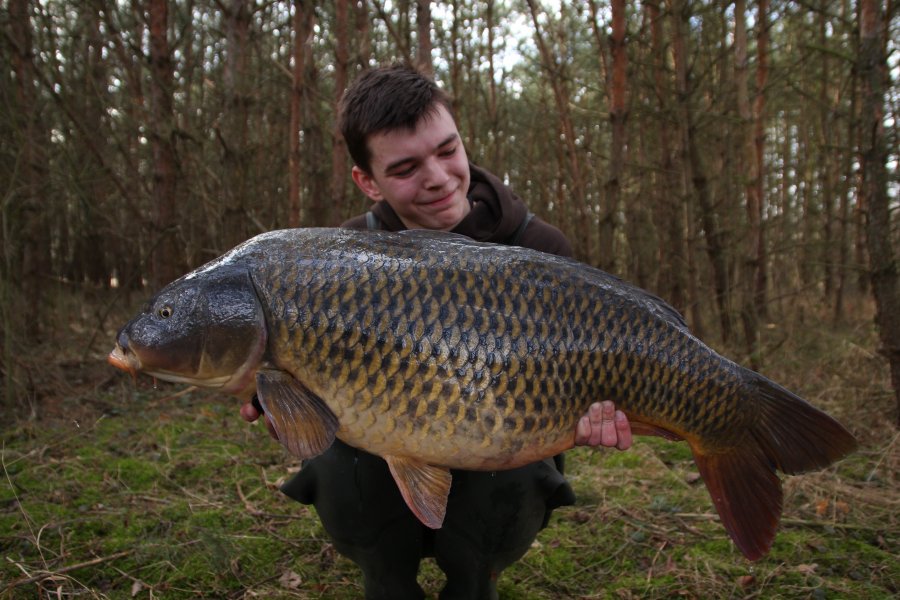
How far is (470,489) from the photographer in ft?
5.93

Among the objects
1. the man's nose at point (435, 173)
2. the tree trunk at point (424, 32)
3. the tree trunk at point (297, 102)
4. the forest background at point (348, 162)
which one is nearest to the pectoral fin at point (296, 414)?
the man's nose at point (435, 173)

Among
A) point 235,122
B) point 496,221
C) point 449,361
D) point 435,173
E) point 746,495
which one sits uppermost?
point 235,122

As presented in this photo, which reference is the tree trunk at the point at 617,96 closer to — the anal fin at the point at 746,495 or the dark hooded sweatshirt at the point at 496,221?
the dark hooded sweatshirt at the point at 496,221

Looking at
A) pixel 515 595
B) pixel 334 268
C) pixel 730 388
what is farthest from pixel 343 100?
pixel 515 595

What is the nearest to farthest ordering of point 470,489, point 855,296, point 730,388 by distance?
point 730,388, point 470,489, point 855,296

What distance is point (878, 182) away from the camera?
122 inches

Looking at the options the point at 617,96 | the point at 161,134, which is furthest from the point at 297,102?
the point at 617,96

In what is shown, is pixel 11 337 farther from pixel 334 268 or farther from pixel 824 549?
pixel 824 549

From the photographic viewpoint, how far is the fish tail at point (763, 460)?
5.16ft

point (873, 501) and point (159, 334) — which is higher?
point (159, 334)

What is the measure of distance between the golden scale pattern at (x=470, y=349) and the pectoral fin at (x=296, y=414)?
0.08 ft

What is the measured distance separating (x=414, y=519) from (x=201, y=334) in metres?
0.79

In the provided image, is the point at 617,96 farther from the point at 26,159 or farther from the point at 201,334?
the point at 26,159

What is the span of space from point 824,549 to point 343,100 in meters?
2.18
